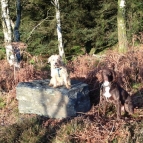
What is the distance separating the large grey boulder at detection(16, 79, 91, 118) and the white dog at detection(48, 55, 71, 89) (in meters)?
0.14

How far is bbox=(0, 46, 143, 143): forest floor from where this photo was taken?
17.8 ft

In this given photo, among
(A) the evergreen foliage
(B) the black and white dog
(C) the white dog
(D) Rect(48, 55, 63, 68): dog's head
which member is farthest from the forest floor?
(A) the evergreen foliage

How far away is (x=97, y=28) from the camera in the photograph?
1962cm

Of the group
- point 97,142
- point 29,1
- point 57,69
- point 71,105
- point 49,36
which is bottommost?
point 97,142

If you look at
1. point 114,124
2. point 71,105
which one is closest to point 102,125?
point 114,124

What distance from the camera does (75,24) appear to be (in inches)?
787

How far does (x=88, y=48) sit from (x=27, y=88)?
14.2 metres

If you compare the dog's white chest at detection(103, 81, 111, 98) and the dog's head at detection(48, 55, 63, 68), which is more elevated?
the dog's head at detection(48, 55, 63, 68)

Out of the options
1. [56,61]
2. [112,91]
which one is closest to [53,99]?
[56,61]

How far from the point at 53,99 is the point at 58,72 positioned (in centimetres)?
59

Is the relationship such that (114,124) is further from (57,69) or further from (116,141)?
(57,69)

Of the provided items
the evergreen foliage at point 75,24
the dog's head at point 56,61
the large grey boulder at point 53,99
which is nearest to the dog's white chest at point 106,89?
the large grey boulder at point 53,99

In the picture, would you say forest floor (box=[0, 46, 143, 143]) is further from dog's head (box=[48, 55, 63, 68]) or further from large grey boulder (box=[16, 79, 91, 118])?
dog's head (box=[48, 55, 63, 68])

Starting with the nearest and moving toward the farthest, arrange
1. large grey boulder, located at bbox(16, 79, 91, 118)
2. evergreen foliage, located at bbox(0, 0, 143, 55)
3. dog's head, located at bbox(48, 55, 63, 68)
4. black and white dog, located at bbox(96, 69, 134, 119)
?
black and white dog, located at bbox(96, 69, 134, 119) < large grey boulder, located at bbox(16, 79, 91, 118) < dog's head, located at bbox(48, 55, 63, 68) < evergreen foliage, located at bbox(0, 0, 143, 55)
